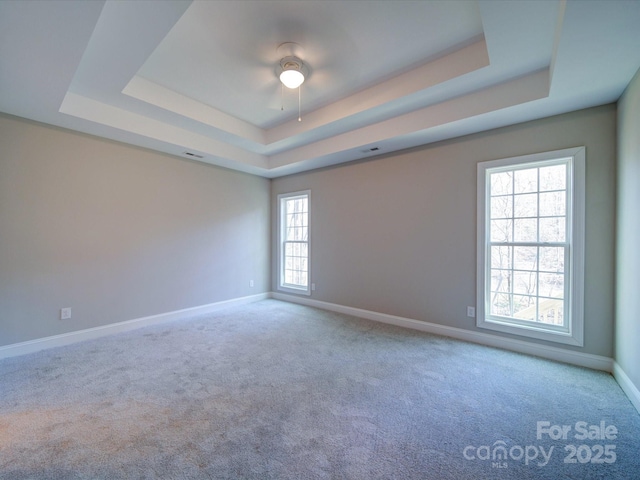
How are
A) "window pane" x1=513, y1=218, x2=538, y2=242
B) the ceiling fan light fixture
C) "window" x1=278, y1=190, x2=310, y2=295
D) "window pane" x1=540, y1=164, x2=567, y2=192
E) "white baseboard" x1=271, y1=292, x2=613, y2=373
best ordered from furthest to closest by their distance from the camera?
1. "window" x1=278, y1=190, x2=310, y2=295
2. "window pane" x1=513, y1=218, x2=538, y2=242
3. "window pane" x1=540, y1=164, x2=567, y2=192
4. "white baseboard" x1=271, y1=292, x2=613, y2=373
5. the ceiling fan light fixture

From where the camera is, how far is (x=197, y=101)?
10.7 ft

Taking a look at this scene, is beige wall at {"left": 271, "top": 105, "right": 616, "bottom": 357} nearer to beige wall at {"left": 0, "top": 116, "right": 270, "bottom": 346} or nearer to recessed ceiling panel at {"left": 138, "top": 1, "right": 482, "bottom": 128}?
recessed ceiling panel at {"left": 138, "top": 1, "right": 482, "bottom": 128}

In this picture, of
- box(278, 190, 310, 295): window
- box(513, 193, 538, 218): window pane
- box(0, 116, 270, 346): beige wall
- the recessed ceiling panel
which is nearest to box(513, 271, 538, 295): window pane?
box(513, 193, 538, 218): window pane

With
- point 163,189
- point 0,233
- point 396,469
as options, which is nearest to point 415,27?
point 396,469

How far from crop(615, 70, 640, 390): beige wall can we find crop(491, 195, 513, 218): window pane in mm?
855

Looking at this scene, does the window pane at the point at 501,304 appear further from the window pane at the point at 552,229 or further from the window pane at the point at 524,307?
the window pane at the point at 552,229

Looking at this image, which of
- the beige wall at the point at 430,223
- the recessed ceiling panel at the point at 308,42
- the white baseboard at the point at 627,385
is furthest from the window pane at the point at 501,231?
the recessed ceiling panel at the point at 308,42

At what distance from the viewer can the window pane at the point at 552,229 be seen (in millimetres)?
2787

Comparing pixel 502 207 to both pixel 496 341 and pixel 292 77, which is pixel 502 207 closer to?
pixel 496 341

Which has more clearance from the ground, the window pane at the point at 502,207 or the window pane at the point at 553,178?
the window pane at the point at 553,178

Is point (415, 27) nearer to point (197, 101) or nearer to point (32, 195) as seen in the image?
point (197, 101)

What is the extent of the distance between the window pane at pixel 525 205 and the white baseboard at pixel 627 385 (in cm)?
156

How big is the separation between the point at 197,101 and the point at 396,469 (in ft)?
13.1

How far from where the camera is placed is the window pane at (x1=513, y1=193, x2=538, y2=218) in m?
→ 2.94
